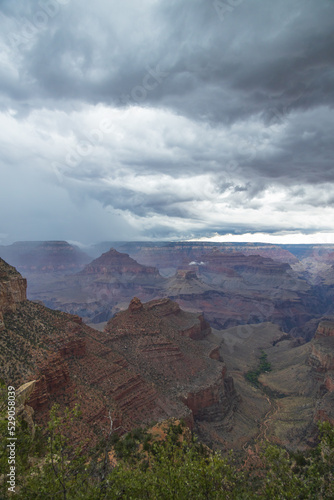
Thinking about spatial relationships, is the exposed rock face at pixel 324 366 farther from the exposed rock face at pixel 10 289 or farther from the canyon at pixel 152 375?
the exposed rock face at pixel 10 289

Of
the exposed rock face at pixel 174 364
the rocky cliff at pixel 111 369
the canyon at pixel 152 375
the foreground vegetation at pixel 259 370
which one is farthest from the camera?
the foreground vegetation at pixel 259 370

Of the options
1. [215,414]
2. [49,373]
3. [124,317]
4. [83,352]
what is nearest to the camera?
[49,373]

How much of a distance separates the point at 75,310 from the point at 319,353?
155841 millimetres

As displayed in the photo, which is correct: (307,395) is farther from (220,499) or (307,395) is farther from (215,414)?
(220,499)

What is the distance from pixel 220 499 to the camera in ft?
45.4

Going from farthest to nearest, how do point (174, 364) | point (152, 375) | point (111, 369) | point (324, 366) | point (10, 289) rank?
point (324, 366), point (174, 364), point (152, 375), point (111, 369), point (10, 289)

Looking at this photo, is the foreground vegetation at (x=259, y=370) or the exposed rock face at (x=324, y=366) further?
the foreground vegetation at (x=259, y=370)

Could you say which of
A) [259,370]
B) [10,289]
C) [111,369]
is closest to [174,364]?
[111,369]

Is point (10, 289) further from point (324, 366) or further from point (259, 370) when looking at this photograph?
point (259, 370)

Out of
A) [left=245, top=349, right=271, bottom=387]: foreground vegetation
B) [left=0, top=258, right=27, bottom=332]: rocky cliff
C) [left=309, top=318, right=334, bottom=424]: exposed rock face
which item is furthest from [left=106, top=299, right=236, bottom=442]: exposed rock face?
[left=0, top=258, right=27, bottom=332]: rocky cliff

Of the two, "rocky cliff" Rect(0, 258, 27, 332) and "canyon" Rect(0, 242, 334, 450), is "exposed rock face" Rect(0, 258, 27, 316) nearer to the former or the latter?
"rocky cliff" Rect(0, 258, 27, 332)

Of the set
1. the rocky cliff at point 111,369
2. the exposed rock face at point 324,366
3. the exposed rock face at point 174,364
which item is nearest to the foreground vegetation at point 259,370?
the exposed rock face at point 324,366

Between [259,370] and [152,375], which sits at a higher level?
[152,375]

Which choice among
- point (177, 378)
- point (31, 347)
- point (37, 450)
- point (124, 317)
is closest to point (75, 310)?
point (124, 317)
